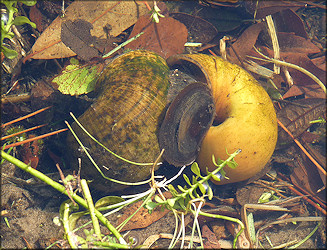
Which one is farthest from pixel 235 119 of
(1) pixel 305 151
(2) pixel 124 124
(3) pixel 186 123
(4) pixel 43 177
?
(4) pixel 43 177

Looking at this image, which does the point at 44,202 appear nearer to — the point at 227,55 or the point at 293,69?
the point at 227,55

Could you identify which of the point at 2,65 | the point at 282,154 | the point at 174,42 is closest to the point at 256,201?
the point at 282,154

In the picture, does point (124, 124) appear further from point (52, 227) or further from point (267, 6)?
point (267, 6)

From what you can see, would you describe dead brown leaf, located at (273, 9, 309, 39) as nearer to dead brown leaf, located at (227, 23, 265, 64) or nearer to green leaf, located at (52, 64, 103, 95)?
dead brown leaf, located at (227, 23, 265, 64)

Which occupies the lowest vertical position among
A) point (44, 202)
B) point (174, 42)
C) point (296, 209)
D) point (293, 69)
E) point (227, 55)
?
point (296, 209)

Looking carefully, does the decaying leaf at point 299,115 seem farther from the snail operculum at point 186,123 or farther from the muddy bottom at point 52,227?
the snail operculum at point 186,123

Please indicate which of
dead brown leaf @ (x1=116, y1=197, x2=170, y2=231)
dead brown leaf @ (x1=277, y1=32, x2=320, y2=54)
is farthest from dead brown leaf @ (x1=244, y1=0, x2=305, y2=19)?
dead brown leaf @ (x1=116, y1=197, x2=170, y2=231)

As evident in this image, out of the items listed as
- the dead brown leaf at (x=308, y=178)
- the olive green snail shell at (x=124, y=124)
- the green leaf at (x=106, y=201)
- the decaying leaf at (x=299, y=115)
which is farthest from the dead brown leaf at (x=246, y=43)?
the green leaf at (x=106, y=201)
